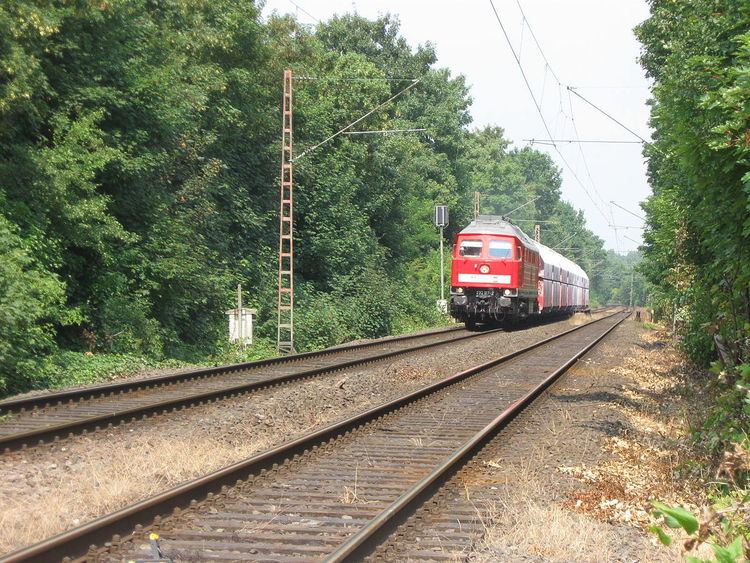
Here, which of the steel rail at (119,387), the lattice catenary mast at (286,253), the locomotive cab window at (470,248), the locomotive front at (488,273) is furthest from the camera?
the locomotive cab window at (470,248)

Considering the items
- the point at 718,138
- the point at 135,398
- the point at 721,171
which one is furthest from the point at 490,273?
the point at 718,138

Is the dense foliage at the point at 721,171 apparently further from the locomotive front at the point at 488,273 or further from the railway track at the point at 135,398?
the locomotive front at the point at 488,273

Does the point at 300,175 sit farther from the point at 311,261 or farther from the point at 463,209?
the point at 463,209

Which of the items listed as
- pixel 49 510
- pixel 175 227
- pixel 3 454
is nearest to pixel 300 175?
pixel 175 227

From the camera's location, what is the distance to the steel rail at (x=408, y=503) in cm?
593

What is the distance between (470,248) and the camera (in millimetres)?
34281

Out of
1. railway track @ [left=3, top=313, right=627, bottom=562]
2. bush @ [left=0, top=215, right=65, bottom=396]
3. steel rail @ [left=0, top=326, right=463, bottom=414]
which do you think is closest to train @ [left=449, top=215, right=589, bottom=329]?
steel rail @ [left=0, top=326, right=463, bottom=414]

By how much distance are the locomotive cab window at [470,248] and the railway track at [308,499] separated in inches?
838

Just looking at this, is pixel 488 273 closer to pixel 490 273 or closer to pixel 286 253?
pixel 490 273

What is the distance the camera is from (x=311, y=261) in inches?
1454

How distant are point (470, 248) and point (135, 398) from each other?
21.8 m

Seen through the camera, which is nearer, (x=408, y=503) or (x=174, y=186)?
(x=408, y=503)

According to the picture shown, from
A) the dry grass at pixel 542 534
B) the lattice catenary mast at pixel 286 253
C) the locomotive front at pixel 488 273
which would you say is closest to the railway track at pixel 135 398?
the lattice catenary mast at pixel 286 253

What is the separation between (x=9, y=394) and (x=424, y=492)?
986 centimetres
